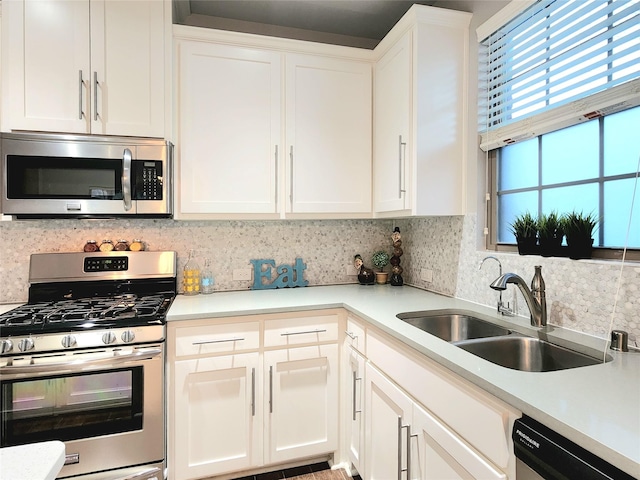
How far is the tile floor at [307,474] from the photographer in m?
1.99

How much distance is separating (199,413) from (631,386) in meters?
1.70

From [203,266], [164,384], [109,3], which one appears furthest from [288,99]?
[164,384]

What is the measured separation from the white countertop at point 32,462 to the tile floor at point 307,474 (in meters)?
1.68

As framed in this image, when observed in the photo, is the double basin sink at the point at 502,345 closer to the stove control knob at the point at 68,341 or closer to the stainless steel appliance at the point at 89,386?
the stainless steel appliance at the point at 89,386

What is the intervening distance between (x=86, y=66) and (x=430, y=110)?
69.3 inches

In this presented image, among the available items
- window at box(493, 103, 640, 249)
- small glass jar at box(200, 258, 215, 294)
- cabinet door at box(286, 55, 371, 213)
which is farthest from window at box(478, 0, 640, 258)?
small glass jar at box(200, 258, 215, 294)

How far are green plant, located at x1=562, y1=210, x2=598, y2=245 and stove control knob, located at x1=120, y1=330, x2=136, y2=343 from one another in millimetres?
1853

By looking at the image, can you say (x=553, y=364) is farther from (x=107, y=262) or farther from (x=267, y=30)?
(x=267, y=30)

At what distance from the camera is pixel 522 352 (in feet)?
4.63

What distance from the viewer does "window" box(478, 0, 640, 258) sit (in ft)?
4.31

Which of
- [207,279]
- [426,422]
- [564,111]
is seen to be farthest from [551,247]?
[207,279]

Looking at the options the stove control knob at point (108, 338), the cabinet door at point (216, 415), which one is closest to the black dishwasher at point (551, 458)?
the cabinet door at point (216, 415)

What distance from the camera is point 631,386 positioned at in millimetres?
943

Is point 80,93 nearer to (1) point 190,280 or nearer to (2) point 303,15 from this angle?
(1) point 190,280
